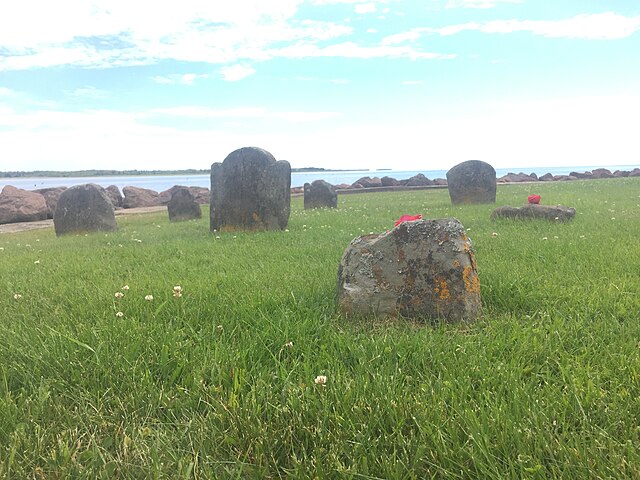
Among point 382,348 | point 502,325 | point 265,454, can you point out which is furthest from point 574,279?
point 265,454

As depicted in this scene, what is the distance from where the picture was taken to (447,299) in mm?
3732

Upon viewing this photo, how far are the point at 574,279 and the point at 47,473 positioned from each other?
4.85m

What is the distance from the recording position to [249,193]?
36.7 ft

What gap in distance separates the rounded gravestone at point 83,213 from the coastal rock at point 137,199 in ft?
62.3

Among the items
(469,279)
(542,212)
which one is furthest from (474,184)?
(469,279)

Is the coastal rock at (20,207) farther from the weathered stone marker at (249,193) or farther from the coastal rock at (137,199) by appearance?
the weathered stone marker at (249,193)

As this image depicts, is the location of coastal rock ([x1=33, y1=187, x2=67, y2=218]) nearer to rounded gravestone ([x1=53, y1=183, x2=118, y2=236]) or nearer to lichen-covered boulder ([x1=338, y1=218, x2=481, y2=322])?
rounded gravestone ([x1=53, y1=183, x2=118, y2=236])

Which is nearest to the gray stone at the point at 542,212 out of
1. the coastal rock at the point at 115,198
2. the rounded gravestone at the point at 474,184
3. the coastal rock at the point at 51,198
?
the rounded gravestone at the point at 474,184

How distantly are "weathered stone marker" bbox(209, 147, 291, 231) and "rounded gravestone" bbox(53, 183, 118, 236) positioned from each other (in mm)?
4919

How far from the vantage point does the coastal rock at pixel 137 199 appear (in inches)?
1292

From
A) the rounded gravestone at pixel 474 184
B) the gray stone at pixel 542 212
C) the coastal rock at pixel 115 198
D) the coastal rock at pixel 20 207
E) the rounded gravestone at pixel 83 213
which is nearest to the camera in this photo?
the gray stone at pixel 542 212

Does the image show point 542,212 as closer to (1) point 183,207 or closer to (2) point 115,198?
(1) point 183,207

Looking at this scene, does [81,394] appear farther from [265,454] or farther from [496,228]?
[496,228]

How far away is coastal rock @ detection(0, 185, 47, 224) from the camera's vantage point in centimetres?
2192
